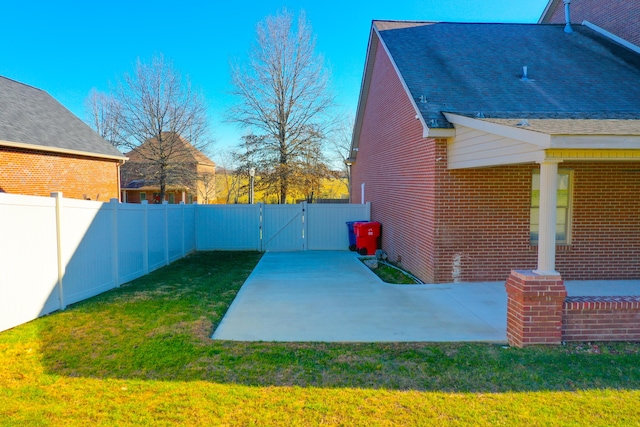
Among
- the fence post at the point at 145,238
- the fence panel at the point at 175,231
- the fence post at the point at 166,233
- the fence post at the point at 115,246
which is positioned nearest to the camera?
the fence post at the point at 115,246

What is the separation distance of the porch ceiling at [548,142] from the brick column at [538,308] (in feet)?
4.90

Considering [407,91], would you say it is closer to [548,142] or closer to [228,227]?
[548,142]

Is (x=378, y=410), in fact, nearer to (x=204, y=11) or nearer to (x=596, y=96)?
(x=596, y=96)

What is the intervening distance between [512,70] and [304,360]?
911cm

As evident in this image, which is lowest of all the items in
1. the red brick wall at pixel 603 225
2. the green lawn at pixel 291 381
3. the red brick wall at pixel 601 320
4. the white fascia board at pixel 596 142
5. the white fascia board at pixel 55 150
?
the green lawn at pixel 291 381

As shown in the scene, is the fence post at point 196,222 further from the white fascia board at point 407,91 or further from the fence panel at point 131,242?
the white fascia board at point 407,91

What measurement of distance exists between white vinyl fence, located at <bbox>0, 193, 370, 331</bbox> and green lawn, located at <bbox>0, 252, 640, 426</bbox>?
0.76 m

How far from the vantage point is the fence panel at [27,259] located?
499cm

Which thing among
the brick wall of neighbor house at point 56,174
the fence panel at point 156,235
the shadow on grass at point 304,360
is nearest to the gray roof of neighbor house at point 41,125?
the brick wall of neighbor house at point 56,174

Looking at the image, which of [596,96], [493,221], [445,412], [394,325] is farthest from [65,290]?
[596,96]

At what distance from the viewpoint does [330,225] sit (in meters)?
13.8

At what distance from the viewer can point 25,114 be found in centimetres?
1556

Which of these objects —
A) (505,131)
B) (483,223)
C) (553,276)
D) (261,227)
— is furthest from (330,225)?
(553,276)

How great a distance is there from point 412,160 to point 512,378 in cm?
610
